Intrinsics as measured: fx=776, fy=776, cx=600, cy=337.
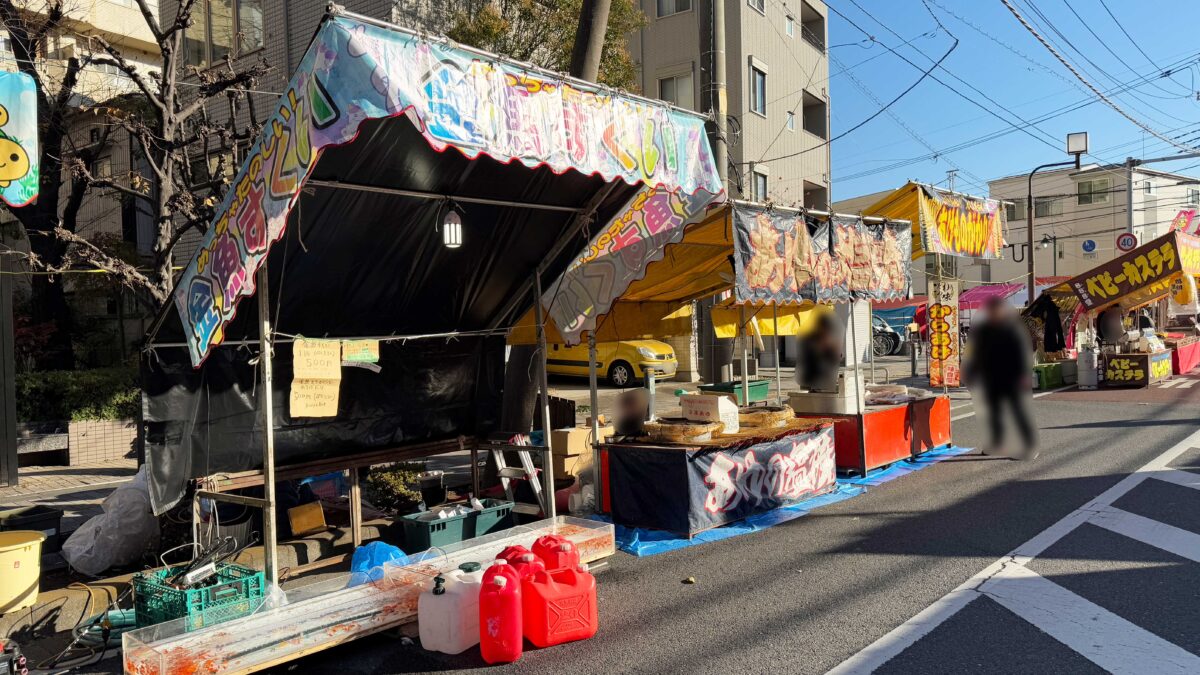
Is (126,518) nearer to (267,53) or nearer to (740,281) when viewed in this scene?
(740,281)

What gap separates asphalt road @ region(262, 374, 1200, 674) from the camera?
479 centimetres

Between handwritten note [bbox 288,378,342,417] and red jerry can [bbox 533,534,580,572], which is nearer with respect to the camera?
red jerry can [bbox 533,534,580,572]

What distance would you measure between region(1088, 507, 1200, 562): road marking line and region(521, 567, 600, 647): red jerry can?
511cm

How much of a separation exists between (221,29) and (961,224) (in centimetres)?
1620

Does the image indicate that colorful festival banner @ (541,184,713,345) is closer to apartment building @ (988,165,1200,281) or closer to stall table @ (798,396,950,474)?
stall table @ (798,396,950,474)

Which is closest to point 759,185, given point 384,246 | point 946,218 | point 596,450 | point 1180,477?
point 946,218

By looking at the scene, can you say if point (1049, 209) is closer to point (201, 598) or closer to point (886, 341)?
point (886, 341)

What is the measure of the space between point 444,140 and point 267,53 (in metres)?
15.5

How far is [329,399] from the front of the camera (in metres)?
5.94

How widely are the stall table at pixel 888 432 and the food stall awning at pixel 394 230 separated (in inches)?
193

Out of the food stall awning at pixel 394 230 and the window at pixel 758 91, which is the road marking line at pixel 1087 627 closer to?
the food stall awning at pixel 394 230

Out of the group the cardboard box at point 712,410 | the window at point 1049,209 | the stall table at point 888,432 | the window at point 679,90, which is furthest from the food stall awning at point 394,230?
the window at point 1049,209

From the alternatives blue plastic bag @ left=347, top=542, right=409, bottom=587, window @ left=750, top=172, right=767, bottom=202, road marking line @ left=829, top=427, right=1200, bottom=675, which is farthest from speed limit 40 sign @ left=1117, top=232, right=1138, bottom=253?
blue plastic bag @ left=347, top=542, right=409, bottom=587

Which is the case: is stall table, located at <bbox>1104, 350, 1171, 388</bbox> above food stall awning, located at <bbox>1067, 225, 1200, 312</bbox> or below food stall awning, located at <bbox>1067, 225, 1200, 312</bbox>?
below
